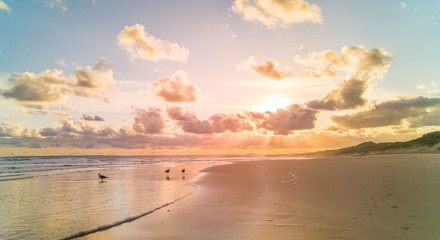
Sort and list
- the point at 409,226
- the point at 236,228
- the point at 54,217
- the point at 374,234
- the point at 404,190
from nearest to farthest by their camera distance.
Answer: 1. the point at 374,234
2. the point at 409,226
3. the point at 236,228
4. the point at 54,217
5. the point at 404,190

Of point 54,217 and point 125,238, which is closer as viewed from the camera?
point 125,238

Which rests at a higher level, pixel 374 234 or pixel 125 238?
pixel 374 234

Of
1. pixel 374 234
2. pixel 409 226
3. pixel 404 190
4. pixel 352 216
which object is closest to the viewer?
pixel 374 234

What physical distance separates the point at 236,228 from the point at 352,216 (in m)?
4.42

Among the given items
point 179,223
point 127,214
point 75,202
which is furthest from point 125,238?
point 75,202

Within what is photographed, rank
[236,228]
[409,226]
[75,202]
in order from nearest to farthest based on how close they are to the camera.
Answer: [409,226], [236,228], [75,202]

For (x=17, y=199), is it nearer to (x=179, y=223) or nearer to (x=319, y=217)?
(x=179, y=223)

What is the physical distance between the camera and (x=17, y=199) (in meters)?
16.4

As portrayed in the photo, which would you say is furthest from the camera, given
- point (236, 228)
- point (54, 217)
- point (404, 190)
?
point (404, 190)

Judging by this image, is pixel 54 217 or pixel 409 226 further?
pixel 54 217

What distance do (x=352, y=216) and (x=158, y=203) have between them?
30.9ft

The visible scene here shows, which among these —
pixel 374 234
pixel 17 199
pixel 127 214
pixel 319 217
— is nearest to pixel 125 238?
pixel 127 214

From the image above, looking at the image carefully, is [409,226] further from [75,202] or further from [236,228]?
[75,202]

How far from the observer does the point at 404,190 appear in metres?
13.9
